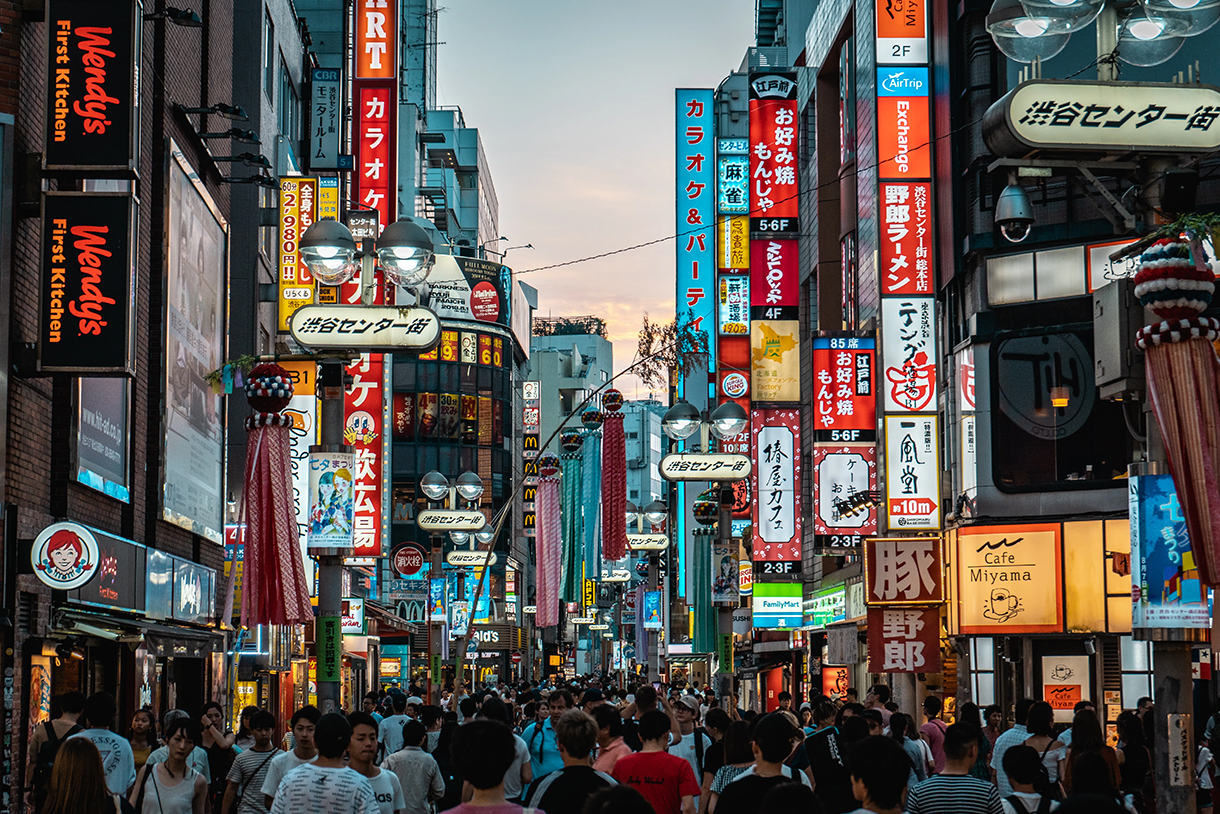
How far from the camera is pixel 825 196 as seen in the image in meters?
43.7

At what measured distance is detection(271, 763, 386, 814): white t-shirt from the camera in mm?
8133

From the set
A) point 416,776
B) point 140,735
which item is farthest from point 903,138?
point 140,735

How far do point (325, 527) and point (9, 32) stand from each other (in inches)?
247

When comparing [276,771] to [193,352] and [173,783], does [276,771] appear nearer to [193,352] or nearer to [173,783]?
[173,783]

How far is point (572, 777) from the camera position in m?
8.12

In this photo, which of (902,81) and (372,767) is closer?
(372,767)

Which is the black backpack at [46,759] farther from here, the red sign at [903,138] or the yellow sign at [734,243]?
the yellow sign at [734,243]

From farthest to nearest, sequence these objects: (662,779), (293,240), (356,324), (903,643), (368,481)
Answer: (368,481) < (293,240) < (903,643) < (356,324) < (662,779)

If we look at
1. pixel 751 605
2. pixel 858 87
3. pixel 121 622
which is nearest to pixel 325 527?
pixel 121 622

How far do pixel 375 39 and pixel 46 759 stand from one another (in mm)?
19409

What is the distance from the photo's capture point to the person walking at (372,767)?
9992mm

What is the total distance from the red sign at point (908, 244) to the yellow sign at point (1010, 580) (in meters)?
4.83

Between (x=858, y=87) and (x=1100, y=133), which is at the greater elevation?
(x=858, y=87)

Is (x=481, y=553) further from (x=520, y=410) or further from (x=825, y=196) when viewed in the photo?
(x=520, y=410)
